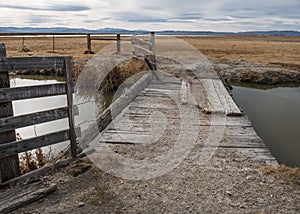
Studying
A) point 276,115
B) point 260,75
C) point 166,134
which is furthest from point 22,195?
point 260,75

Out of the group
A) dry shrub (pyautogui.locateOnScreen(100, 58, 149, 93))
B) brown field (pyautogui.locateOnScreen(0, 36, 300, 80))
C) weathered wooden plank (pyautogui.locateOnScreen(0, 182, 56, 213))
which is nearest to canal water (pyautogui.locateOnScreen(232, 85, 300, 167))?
dry shrub (pyautogui.locateOnScreen(100, 58, 149, 93))

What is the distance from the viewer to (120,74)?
40.9ft

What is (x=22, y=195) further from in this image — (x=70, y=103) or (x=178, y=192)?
(x=178, y=192)

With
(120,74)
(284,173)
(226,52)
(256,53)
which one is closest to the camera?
(284,173)

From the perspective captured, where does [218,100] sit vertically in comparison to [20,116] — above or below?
below

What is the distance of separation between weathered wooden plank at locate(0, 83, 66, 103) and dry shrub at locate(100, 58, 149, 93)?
7512 millimetres

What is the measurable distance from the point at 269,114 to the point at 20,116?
8381 millimetres

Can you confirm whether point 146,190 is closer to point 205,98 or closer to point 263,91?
point 205,98

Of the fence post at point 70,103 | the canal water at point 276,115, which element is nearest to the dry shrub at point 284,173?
the canal water at point 276,115

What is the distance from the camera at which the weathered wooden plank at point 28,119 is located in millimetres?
3793

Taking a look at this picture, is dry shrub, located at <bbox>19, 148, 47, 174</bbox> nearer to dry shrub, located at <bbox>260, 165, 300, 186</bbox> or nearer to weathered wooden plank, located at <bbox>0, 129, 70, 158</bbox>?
weathered wooden plank, located at <bbox>0, 129, 70, 158</bbox>

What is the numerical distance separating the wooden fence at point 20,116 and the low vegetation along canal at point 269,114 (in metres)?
1.61

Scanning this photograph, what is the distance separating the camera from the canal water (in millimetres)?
7125

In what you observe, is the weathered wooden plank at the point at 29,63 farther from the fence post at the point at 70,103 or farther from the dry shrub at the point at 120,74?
the dry shrub at the point at 120,74
